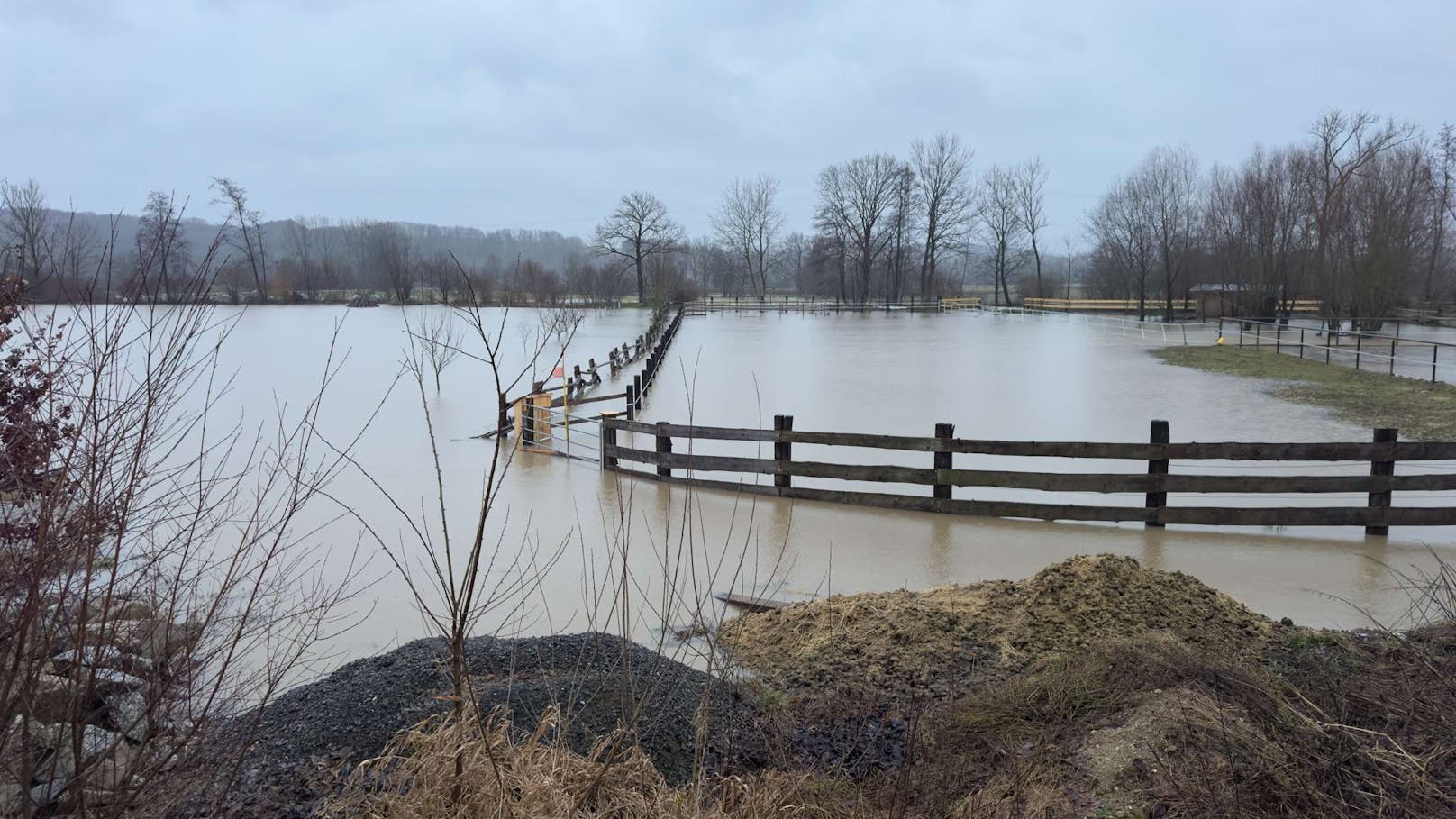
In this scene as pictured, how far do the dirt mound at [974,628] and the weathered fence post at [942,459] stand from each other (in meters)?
3.71

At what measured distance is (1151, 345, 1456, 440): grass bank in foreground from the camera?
1748 cm

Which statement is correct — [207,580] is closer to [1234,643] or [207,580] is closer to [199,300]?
[199,300]

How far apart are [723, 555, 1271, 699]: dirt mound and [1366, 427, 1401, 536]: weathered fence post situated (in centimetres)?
416

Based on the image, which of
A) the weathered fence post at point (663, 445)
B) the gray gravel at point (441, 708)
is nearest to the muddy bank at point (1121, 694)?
the gray gravel at point (441, 708)

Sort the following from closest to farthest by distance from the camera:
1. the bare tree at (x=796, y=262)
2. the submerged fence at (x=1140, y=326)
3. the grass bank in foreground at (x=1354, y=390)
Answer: the grass bank in foreground at (x=1354, y=390)
the submerged fence at (x=1140, y=326)
the bare tree at (x=796, y=262)

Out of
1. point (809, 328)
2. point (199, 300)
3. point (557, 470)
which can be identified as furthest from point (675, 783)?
point (809, 328)

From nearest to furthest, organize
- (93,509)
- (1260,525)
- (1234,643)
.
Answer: (93,509), (1234,643), (1260,525)

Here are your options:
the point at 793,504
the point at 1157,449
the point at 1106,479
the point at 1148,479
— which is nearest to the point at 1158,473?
the point at 1148,479

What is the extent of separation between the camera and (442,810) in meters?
3.20

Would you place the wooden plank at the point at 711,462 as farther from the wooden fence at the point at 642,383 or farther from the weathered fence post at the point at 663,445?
the wooden fence at the point at 642,383

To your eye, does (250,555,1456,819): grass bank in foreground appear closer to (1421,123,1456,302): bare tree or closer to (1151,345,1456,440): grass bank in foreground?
(1151,345,1456,440): grass bank in foreground

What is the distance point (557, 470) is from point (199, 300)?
36.4 feet

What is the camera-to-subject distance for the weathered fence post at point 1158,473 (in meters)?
9.81

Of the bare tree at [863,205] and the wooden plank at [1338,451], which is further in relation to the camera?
the bare tree at [863,205]
